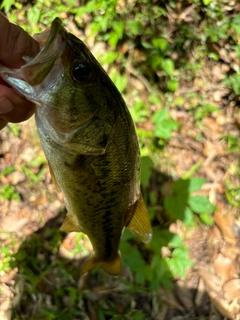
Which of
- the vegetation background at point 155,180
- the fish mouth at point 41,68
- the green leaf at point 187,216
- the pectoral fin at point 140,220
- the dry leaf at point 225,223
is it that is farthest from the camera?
the dry leaf at point 225,223

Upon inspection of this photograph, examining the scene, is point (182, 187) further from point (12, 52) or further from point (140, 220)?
point (12, 52)

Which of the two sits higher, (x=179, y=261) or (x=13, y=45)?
(x=13, y=45)

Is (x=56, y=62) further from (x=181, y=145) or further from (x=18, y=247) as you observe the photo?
(x=181, y=145)

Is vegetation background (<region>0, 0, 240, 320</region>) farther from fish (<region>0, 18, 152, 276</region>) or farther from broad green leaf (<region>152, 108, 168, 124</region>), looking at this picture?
fish (<region>0, 18, 152, 276</region>)

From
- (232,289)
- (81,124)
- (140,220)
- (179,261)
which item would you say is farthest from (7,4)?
(232,289)

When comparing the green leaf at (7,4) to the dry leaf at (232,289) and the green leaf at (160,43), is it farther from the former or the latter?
the dry leaf at (232,289)

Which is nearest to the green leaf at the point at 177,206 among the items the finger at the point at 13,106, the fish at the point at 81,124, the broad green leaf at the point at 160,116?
the broad green leaf at the point at 160,116
